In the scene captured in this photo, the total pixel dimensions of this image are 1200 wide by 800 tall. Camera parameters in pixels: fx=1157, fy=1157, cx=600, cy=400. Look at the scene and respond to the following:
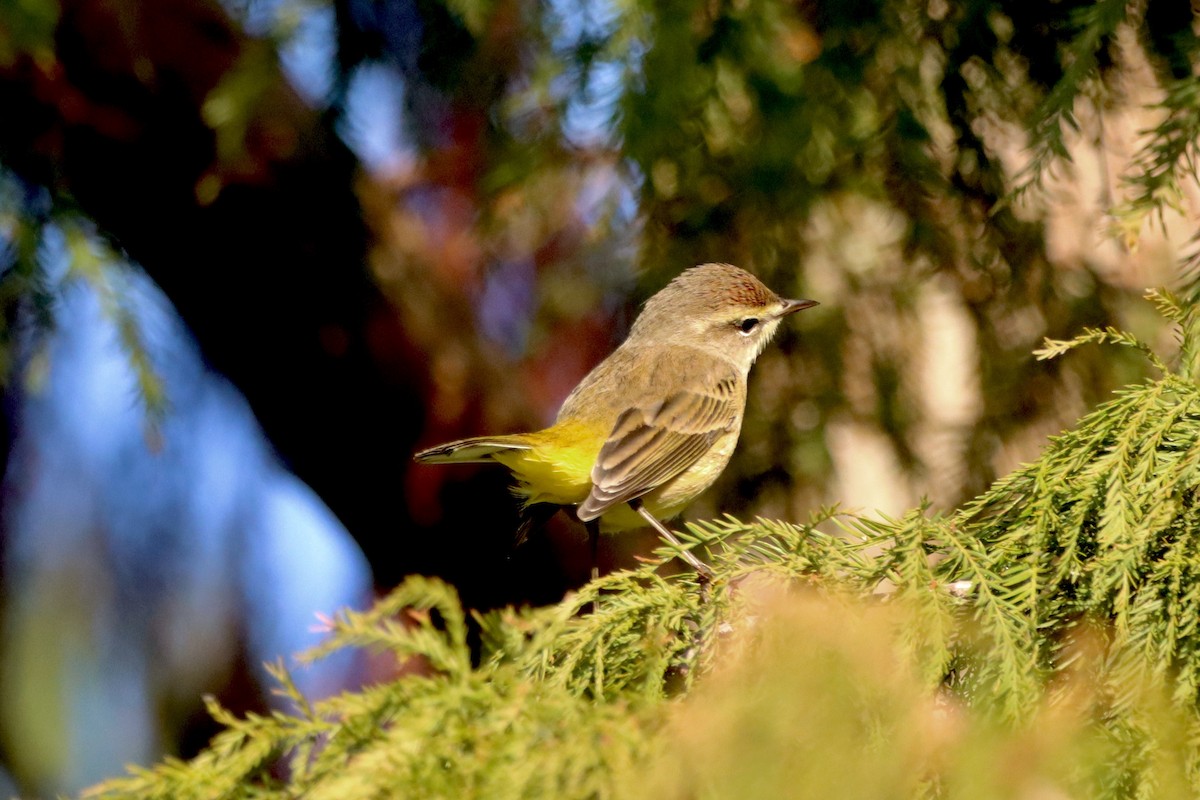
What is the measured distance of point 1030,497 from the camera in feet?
7.43

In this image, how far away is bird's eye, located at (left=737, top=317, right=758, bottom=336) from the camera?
464 cm

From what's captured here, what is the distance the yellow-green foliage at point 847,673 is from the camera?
1607 millimetres

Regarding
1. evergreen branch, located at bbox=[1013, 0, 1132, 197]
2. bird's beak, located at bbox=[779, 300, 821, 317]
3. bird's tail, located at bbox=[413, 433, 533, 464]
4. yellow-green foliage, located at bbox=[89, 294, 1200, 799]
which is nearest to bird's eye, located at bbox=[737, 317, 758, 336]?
bird's beak, located at bbox=[779, 300, 821, 317]

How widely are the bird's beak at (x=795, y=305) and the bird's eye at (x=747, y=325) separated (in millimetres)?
179

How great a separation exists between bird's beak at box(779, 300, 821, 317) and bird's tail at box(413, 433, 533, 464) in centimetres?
127

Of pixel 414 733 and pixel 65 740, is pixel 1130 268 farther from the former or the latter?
pixel 65 740

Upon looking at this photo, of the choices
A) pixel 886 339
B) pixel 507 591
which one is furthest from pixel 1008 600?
pixel 507 591

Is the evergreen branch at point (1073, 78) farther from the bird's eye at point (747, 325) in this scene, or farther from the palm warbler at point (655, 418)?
the bird's eye at point (747, 325)

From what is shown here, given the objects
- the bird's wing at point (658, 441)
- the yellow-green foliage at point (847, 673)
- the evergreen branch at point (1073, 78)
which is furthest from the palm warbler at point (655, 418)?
the yellow-green foliage at point (847, 673)

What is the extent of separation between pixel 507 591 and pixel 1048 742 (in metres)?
3.36

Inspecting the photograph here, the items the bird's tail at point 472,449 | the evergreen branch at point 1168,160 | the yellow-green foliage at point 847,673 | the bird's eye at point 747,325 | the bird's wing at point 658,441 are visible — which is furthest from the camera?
the bird's eye at point 747,325

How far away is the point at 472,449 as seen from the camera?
359cm

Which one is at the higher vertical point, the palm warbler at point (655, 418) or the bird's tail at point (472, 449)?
the bird's tail at point (472, 449)

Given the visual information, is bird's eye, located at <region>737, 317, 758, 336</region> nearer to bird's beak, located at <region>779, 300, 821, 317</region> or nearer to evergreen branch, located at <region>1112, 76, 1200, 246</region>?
bird's beak, located at <region>779, 300, 821, 317</region>
